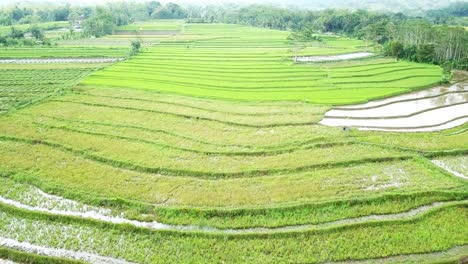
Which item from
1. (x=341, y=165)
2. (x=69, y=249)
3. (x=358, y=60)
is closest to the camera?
(x=69, y=249)

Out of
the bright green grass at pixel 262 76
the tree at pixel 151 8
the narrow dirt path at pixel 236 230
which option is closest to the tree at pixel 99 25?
the bright green grass at pixel 262 76

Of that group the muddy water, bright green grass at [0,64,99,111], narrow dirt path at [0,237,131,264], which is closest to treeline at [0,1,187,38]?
bright green grass at [0,64,99,111]

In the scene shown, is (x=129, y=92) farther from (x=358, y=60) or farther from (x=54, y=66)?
(x=358, y=60)

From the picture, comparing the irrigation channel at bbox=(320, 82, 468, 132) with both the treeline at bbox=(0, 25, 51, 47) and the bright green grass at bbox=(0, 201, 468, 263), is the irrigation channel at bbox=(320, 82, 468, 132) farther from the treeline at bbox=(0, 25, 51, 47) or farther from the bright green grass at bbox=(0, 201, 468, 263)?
the treeline at bbox=(0, 25, 51, 47)

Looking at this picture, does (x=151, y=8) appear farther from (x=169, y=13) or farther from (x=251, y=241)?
(x=251, y=241)

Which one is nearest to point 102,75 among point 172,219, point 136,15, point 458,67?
point 172,219

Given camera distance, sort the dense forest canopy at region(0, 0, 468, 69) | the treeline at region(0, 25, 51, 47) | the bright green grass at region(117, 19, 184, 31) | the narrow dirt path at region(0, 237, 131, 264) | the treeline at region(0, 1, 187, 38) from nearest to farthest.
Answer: the narrow dirt path at region(0, 237, 131, 264)
the dense forest canopy at region(0, 0, 468, 69)
the treeline at region(0, 25, 51, 47)
the treeline at region(0, 1, 187, 38)
the bright green grass at region(117, 19, 184, 31)
